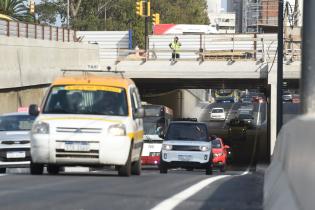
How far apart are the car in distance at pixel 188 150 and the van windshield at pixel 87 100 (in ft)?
39.2

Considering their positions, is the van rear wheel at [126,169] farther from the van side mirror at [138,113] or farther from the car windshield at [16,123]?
the car windshield at [16,123]

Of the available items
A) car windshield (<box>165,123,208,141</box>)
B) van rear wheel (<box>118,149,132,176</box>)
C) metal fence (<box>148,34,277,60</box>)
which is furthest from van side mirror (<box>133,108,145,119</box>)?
metal fence (<box>148,34,277,60</box>)

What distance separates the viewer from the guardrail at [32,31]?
3662 cm

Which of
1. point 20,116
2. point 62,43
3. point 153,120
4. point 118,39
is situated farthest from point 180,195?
point 118,39

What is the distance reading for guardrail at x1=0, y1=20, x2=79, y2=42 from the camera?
1442 inches

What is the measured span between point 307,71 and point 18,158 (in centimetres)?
1303

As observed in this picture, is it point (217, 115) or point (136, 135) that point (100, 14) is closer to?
point (217, 115)

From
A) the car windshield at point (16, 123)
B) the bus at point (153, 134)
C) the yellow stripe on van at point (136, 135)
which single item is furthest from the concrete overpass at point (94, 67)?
the yellow stripe on van at point (136, 135)

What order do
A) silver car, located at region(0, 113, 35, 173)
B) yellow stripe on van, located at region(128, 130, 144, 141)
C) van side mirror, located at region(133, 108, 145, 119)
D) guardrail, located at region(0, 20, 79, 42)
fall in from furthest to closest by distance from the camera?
guardrail, located at region(0, 20, 79, 42)
silver car, located at region(0, 113, 35, 173)
van side mirror, located at region(133, 108, 145, 119)
yellow stripe on van, located at region(128, 130, 144, 141)

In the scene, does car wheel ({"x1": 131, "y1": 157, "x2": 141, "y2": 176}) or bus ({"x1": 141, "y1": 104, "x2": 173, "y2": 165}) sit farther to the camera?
bus ({"x1": 141, "y1": 104, "x2": 173, "y2": 165})

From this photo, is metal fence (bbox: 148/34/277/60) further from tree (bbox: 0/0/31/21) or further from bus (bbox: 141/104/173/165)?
tree (bbox: 0/0/31/21)

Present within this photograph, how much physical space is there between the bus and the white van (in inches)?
460

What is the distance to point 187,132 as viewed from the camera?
29.1 meters

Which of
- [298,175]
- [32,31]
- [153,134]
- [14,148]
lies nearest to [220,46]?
[32,31]
